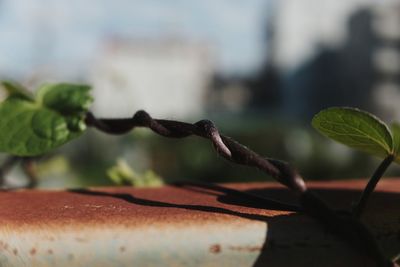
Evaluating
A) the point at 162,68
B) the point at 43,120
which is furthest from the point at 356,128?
the point at 162,68

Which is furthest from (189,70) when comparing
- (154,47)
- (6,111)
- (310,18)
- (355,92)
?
(6,111)

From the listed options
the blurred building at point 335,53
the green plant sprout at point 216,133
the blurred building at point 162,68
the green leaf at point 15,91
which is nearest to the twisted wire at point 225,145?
the green plant sprout at point 216,133

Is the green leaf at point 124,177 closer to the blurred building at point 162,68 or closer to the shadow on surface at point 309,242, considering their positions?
the shadow on surface at point 309,242

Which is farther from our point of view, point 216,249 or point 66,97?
point 66,97

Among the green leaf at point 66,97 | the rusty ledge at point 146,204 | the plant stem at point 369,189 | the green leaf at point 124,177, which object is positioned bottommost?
the green leaf at point 124,177

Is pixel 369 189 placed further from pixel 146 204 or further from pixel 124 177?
pixel 124 177

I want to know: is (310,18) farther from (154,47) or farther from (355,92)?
(154,47)

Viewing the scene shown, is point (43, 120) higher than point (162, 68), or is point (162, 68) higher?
point (43, 120)

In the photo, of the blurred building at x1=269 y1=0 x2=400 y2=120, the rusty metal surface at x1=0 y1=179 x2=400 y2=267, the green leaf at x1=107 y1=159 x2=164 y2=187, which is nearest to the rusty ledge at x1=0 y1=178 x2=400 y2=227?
the rusty metal surface at x1=0 y1=179 x2=400 y2=267
